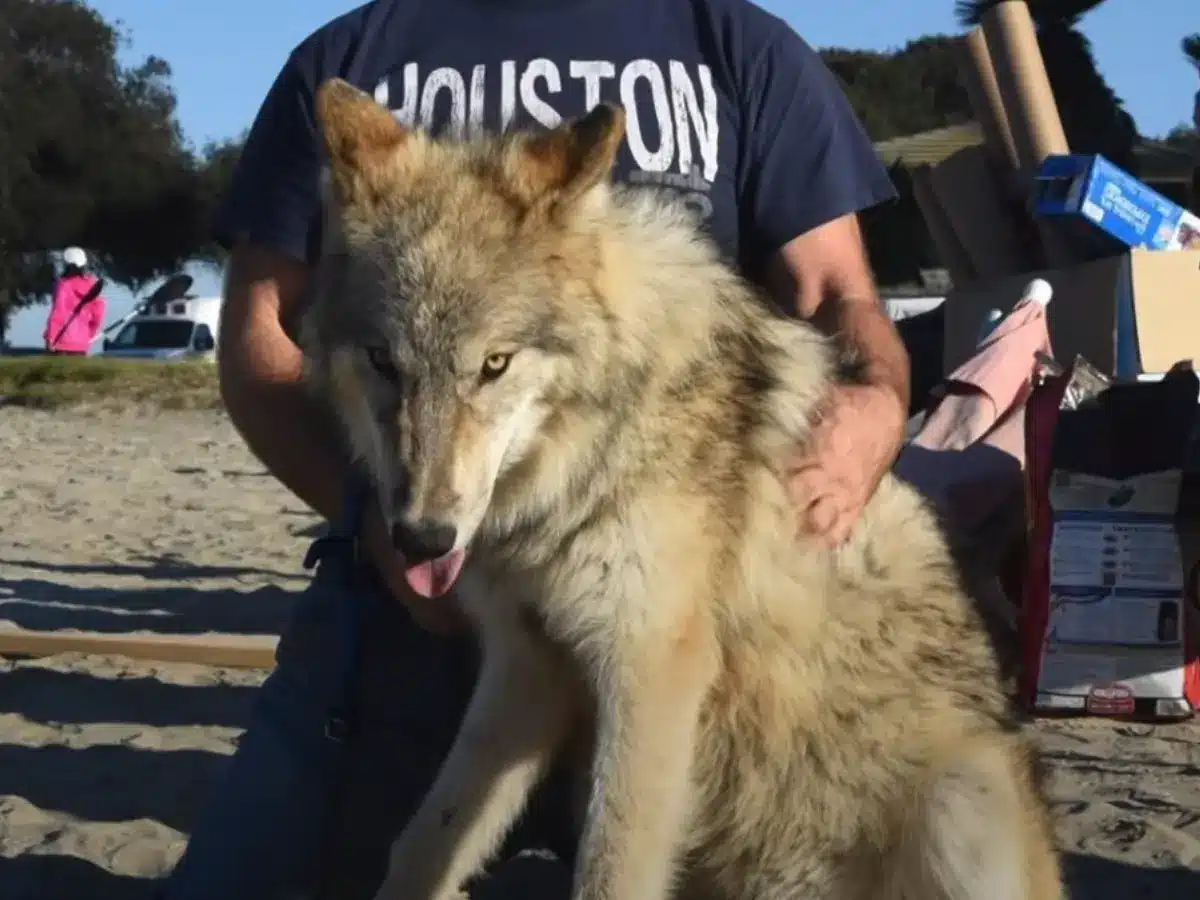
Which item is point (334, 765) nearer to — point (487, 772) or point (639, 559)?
point (487, 772)

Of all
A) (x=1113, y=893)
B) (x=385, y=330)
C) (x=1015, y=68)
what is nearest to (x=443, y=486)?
(x=385, y=330)

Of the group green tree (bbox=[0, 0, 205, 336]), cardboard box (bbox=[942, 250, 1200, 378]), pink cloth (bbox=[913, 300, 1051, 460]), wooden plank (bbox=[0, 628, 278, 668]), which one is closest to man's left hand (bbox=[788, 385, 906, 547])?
pink cloth (bbox=[913, 300, 1051, 460])

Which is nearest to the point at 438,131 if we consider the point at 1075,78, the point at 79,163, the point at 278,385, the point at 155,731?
the point at 278,385

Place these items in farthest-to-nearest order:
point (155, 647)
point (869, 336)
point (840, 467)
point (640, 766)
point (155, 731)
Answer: point (155, 647) < point (155, 731) < point (869, 336) < point (840, 467) < point (640, 766)

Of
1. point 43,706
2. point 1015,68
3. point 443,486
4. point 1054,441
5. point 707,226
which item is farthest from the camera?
point 1015,68

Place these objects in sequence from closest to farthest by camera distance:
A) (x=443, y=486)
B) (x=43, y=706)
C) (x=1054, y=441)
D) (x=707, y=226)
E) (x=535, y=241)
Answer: (x=443, y=486)
(x=535, y=241)
(x=707, y=226)
(x=1054, y=441)
(x=43, y=706)

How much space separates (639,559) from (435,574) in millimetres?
352

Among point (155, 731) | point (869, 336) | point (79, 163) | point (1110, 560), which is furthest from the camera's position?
point (79, 163)

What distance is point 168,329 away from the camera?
1207 inches

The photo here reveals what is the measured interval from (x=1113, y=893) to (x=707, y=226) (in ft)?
6.02

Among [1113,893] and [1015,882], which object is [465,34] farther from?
[1113,893]

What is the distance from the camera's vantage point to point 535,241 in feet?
9.31

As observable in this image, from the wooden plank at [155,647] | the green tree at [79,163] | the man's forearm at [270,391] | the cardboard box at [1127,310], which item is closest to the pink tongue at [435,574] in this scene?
the man's forearm at [270,391]

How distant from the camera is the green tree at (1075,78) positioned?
14.4 meters
